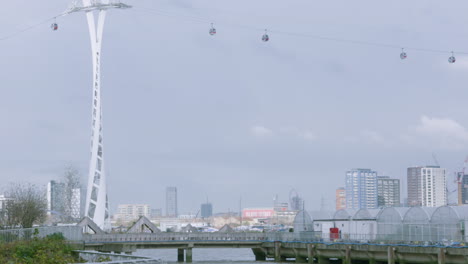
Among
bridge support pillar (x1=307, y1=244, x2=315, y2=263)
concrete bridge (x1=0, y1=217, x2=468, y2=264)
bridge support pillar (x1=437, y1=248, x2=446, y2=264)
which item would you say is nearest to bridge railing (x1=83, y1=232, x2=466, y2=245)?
concrete bridge (x1=0, y1=217, x2=468, y2=264)

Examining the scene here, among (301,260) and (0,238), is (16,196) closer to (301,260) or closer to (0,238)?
(301,260)

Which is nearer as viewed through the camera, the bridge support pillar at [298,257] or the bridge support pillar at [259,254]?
the bridge support pillar at [298,257]

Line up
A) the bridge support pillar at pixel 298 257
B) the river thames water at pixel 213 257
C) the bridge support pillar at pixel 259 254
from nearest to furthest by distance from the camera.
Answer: the bridge support pillar at pixel 298 257, the bridge support pillar at pixel 259 254, the river thames water at pixel 213 257

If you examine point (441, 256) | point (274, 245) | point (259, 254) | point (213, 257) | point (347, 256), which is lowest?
point (213, 257)

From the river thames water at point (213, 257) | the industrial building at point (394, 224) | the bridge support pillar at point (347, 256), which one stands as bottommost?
the river thames water at point (213, 257)

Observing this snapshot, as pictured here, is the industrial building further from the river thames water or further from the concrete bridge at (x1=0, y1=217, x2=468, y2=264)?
the river thames water

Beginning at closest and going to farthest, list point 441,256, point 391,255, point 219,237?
point 441,256 → point 391,255 → point 219,237

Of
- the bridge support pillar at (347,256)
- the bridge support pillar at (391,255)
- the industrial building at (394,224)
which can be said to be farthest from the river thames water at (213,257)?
the bridge support pillar at (391,255)

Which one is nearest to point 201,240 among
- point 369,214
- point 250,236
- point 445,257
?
point 250,236

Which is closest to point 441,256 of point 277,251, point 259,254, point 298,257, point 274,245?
point 298,257

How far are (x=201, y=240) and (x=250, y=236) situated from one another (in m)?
5.39

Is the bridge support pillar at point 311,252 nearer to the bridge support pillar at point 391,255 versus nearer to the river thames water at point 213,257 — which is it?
the river thames water at point 213,257

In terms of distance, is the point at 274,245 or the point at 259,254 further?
the point at 259,254

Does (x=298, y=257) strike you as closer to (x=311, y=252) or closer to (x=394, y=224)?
(x=311, y=252)
